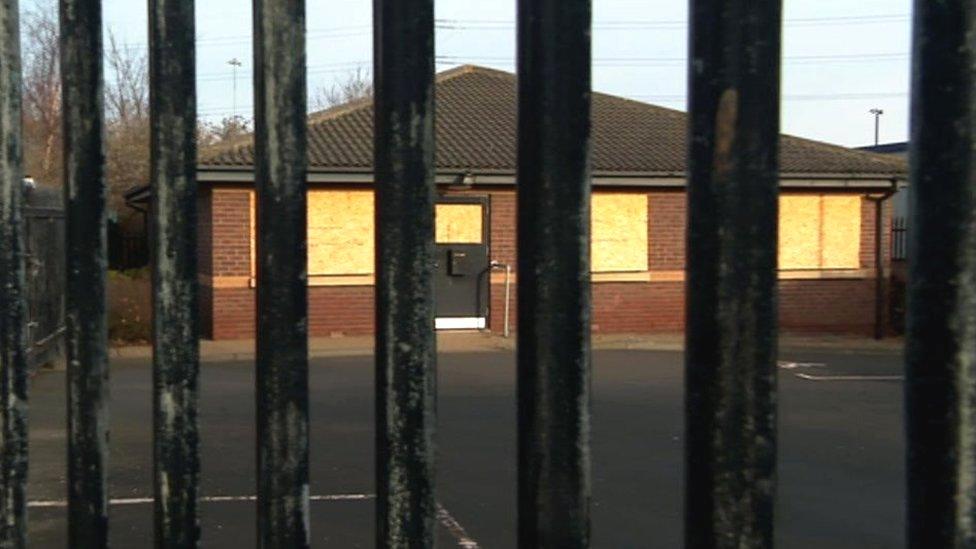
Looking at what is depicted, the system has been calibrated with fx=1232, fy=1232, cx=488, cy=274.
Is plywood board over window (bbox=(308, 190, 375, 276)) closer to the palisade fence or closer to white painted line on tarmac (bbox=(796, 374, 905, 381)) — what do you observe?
white painted line on tarmac (bbox=(796, 374, 905, 381))

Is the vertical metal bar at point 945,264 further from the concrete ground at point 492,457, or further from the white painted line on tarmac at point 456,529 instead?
the white painted line on tarmac at point 456,529

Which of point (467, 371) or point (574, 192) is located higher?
point (574, 192)

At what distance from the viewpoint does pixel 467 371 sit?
17.5 metres

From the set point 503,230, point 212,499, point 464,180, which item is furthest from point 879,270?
point 212,499

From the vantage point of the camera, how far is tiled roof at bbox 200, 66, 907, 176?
22312 millimetres

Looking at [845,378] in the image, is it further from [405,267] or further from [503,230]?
A: [405,267]

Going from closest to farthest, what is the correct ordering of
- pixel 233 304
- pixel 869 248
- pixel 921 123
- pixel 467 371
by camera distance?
pixel 921 123, pixel 467 371, pixel 233 304, pixel 869 248

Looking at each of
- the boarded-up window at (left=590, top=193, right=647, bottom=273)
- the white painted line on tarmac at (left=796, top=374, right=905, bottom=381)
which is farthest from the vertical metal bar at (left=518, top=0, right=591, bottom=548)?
the boarded-up window at (left=590, top=193, right=647, bottom=273)

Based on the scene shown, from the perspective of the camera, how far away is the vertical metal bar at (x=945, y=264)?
1.86 metres

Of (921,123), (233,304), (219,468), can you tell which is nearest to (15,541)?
(921,123)

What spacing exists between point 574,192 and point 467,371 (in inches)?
611

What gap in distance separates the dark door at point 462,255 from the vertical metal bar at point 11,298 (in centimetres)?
2034

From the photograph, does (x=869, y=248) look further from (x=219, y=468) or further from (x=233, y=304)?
(x=219, y=468)

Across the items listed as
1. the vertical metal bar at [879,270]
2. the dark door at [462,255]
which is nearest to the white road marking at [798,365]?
the vertical metal bar at [879,270]
